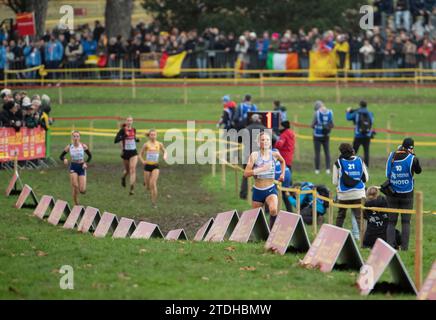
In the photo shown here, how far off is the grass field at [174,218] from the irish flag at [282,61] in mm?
1001

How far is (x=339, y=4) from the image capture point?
55344 mm

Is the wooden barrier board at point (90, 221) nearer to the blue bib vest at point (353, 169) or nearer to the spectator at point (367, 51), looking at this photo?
the blue bib vest at point (353, 169)

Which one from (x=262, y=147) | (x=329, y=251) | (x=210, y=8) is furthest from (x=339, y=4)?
(x=329, y=251)

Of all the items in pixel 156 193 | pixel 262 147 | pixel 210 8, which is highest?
pixel 210 8

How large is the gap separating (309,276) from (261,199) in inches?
192

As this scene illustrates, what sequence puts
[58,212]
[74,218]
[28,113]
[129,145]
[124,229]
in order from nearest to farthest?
[124,229] < [74,218] < [58,212] < [129,145] < [28,113]

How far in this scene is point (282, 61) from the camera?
4778 cm

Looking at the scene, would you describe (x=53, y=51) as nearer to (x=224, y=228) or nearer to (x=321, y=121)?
(x=321, y=121)

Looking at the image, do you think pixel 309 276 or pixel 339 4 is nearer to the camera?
pixel 309 276

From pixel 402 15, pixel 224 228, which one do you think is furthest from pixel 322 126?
pixel 402 15

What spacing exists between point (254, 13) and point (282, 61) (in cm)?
891

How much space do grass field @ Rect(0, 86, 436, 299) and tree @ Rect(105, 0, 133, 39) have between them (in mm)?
5154

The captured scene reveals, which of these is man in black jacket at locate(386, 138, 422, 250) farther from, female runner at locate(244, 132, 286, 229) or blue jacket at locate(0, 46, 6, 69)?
blue jacket at locate(0, 46, 6, 69)
